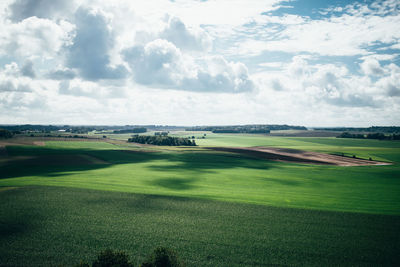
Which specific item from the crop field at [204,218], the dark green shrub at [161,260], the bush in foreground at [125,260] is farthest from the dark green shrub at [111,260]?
the crop field at [204,218]

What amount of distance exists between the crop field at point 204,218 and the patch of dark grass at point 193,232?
0.07m

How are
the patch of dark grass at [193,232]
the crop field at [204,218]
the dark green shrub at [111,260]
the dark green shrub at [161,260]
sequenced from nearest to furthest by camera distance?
1. the dark green shrub at [111,260]
2. the dark green shrub at [161,260]
3. the patch of dark grass at [193,232]
4. the crop field at [204,218]

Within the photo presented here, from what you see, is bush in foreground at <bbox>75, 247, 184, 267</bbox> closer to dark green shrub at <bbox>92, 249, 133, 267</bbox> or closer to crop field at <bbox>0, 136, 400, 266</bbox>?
dark green shrub at <bbox>92, 249, 133, 267</bbox>

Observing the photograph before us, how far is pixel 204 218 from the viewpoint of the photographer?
23.2 metres

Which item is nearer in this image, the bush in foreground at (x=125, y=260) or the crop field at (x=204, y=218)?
the bush in foreground at (x=125, y=260)

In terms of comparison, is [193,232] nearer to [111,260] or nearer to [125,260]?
[125,260]

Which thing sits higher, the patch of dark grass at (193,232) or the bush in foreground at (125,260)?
the bush in foreground at (125,260)

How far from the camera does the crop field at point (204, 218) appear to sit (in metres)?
17.0

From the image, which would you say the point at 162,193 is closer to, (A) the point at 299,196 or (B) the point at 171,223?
(B) the point at 171,223

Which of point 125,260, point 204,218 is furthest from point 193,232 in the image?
point 125,260

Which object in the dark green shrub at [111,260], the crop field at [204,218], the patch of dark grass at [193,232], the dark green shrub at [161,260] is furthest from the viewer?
the crop field at [204,218]

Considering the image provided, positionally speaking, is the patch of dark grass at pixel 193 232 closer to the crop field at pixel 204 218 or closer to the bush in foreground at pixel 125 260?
the crop field at pixel 204 218

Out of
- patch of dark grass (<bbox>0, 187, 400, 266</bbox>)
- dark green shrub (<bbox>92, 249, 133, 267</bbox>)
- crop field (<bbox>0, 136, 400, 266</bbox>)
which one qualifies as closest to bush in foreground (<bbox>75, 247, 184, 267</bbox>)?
dark green shrub (<bbox>92, 249, 133, 267</bbox>)

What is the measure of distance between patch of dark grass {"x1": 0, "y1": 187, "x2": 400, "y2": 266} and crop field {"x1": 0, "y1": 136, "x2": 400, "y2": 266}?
0.24 ft
